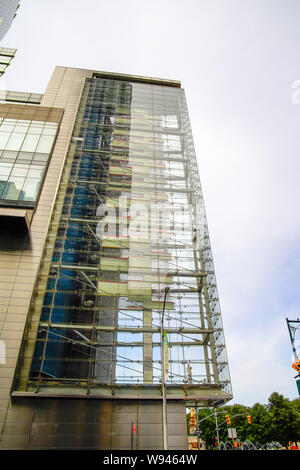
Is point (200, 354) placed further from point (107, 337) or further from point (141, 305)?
point (107, 337)

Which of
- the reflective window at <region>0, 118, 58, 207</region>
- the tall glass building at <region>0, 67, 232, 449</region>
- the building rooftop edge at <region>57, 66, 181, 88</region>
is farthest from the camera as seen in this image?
the building rooftop edge at <region>57, 66, 181, 88</region>

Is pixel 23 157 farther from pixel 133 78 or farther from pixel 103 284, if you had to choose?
pixel 133 78

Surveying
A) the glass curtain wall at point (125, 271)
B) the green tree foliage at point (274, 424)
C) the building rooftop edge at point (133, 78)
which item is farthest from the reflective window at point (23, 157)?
the green tree foliage at point (274, 424)

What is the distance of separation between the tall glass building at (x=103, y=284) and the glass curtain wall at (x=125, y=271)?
8 centimetres

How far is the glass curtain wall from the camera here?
51.9ft

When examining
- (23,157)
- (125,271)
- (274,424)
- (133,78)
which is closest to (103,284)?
(125,271)

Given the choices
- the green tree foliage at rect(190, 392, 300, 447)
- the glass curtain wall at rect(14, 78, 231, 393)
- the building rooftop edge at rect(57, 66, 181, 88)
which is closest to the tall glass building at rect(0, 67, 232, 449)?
the glass curtain wall at rect(14, 78, 231, 393)

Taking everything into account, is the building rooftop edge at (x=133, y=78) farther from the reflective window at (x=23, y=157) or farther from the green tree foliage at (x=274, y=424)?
the green tree foliage at (x=274, y=424)

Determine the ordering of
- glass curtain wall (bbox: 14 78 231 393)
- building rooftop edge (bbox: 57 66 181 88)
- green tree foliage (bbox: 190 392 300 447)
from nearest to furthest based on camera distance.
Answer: glass curtain wall (bbox: 14 78 231 393)
building rooftop edge (bbox: 57 66 181 88)
green tree foliage (bbox: 190 392 300 447)

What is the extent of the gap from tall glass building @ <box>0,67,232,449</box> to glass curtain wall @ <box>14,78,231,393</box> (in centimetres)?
8

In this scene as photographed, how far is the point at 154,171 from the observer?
82.4 feet

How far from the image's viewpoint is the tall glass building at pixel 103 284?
1366 cm

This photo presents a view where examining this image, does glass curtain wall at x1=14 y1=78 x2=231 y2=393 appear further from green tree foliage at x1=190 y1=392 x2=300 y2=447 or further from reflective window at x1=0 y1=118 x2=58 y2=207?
green tree foliage at x1=190 y1=392 x2=300 y2=447
